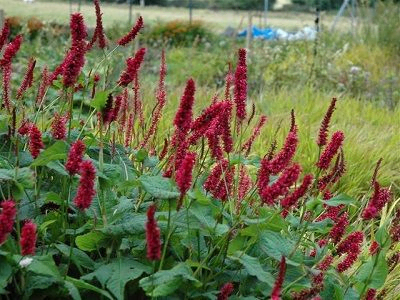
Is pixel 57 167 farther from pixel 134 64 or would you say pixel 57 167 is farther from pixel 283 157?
pixel 283 157

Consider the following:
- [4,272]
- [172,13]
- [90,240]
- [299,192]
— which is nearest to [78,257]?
[90,240]

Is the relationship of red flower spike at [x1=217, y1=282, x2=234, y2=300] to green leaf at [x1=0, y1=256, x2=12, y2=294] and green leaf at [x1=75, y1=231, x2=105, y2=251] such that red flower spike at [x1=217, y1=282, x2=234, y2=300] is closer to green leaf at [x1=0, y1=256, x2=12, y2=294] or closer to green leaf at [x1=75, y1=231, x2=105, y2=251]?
green leaf at [x1=75, y1=231, x2=105, y2=251]

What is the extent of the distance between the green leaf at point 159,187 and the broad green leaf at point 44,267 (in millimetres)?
277

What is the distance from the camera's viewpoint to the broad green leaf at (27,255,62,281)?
1.82m

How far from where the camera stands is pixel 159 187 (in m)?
2.00

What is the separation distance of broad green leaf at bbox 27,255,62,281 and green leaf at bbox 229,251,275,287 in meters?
0.42

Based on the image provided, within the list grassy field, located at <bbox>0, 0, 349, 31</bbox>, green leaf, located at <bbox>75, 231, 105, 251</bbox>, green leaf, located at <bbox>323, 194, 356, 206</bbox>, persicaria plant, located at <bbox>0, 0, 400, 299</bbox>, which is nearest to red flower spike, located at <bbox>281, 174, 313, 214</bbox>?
persicaria plant, located at <bbox>0, 0, 400, 299</bbox>

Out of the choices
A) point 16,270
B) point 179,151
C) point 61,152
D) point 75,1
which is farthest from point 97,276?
point 75,1

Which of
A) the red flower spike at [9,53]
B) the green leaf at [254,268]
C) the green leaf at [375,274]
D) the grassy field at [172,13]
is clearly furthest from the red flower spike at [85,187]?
the grassy field at [172,13]

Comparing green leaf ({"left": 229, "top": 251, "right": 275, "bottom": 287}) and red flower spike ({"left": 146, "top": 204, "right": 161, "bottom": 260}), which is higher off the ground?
red flower spike ({"left": 146, "top": 204, "right": 161, "bottom": 260})

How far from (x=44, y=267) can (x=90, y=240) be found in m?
0.22

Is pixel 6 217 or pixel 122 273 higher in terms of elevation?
pixel 6 217

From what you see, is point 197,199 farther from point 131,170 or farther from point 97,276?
point 131,170

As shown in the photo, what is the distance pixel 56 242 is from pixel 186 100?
2.13 feet
